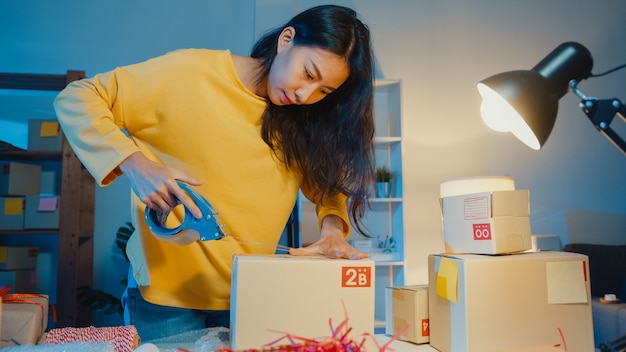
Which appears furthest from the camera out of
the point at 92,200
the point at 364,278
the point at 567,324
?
the point at 92,200

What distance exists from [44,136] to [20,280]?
0.85 meters

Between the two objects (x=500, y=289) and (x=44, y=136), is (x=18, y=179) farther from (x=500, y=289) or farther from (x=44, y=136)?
(x=500, y=289)

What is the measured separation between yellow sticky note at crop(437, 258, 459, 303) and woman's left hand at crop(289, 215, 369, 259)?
0.76 ft

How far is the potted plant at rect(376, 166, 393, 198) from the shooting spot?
312 centimetres

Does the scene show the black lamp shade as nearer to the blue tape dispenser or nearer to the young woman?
the young woman

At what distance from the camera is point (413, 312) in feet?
4.29

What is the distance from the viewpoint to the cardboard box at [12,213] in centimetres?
287

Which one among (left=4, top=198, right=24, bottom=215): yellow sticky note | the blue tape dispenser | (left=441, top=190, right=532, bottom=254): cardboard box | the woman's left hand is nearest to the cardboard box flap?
(left=441, top=190, right=532, bottom=254): cardboard box

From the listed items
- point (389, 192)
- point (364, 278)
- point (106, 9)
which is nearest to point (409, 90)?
point (389, 192)

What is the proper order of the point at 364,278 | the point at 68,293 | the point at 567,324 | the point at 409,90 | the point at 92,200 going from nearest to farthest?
the point at 364,278
the point at 567,324
the point at 68,293
the point at 92,200
the point at 409,90

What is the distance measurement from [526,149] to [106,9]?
2.89 m

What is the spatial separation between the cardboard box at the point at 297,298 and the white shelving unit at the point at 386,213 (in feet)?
6.77

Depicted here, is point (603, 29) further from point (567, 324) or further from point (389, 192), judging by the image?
point (567, 324)

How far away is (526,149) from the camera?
341 cm
